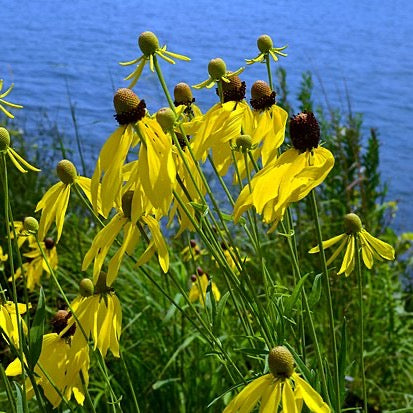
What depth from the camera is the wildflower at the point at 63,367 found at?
1211 mm

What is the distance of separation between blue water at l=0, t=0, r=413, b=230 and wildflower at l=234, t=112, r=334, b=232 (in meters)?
2.75

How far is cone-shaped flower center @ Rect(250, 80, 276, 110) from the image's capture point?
131 cm

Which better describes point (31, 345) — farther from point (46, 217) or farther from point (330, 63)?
point (330, 63)

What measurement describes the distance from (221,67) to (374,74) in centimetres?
542

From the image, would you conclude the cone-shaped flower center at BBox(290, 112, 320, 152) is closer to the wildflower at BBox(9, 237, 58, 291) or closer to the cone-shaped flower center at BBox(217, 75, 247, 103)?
the cone-shaped flower center at BBox(217, 75, 247, 103)

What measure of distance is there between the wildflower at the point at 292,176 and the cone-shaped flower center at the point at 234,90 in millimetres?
190

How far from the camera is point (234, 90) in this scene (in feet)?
4.32

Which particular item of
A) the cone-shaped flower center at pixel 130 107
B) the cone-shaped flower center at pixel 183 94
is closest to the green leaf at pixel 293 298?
the cone-shaped flower center at pixel 130 107

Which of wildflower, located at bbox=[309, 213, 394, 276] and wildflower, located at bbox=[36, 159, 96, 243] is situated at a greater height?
wildflower, located at bbox=[36, 159, 96, 243]

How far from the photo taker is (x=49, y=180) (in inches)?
147

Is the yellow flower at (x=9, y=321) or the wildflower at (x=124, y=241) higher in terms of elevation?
the wildflower at (x=124, y=241)

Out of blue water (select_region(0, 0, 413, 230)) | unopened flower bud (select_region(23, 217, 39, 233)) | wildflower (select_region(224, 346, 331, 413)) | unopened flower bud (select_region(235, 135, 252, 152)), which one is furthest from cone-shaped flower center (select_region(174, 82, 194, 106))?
blue water (select_region(0, 0, 413, 230))

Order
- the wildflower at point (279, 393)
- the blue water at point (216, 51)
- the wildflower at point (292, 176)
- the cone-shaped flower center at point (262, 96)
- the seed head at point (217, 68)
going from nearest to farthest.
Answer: the wildflower at point (279, 393)
the wildflower at point (292, 176)
the seed head at point (217, 68)
the cone-shaped flower center at point (262, 96)
the blue water at point (216, 51)

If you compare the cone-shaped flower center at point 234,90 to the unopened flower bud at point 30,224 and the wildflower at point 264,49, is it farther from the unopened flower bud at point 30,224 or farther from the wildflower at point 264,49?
the unopened flower bud at point 30,224
